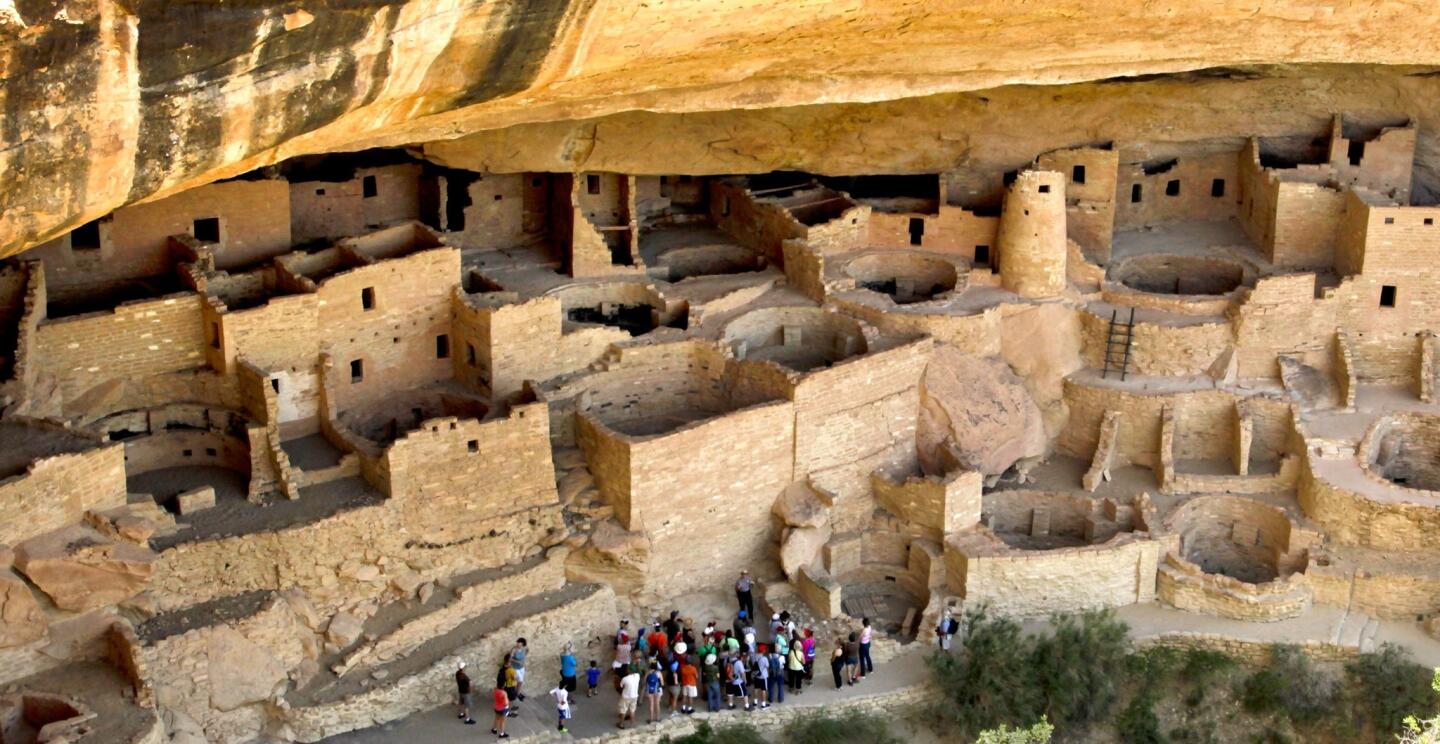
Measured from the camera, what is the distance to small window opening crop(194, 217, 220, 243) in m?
23.4

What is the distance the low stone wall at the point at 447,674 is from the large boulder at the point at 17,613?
8.61 ft

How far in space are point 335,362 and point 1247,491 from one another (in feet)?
37.7

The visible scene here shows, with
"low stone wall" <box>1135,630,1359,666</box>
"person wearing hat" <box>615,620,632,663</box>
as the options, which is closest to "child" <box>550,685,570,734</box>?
"person wearing hat" <box>615,620,632,663</box>

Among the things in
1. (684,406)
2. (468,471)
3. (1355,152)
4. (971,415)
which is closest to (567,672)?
(468,471)

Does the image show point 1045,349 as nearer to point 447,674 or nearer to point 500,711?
point 500,711

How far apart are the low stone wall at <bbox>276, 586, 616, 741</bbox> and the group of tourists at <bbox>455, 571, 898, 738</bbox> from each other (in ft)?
0.57

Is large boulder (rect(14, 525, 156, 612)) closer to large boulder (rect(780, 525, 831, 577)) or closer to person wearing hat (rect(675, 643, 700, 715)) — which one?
person wearing hat (rect(675, 643, 700, 715))

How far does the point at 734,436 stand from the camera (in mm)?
23000

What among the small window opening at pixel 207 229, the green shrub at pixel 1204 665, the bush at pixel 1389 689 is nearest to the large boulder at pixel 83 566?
the small window opening at pixel 207 229

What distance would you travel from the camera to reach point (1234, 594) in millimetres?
23625

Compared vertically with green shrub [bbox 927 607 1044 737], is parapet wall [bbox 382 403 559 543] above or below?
above

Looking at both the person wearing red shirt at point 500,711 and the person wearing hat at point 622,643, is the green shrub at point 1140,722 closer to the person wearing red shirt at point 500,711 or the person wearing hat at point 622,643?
the person wearing hat at point 622,643

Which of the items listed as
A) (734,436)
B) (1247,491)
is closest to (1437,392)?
(1247,491)

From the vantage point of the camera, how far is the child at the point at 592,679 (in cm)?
2155
